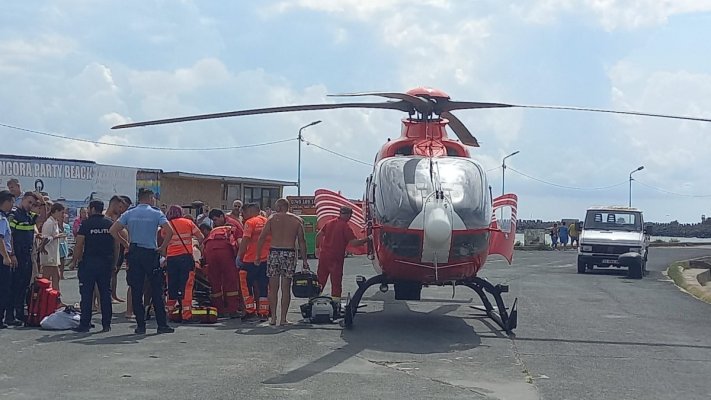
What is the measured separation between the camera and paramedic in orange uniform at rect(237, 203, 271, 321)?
13.1m

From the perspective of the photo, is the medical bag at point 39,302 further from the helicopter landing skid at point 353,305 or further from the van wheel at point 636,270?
the van wheel at point 636,270

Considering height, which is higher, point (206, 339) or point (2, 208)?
A: point (2, 208)

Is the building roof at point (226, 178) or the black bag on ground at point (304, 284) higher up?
the building roof at point (226, 178)

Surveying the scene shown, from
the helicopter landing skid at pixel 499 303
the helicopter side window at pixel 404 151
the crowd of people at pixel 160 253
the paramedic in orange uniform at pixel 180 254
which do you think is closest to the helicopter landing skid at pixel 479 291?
the helicopter landing skid at pixel 499 303

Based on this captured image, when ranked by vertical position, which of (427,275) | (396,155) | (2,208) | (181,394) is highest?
(396,155)

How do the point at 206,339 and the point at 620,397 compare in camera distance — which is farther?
the point at 206,339

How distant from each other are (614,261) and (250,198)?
23044mm

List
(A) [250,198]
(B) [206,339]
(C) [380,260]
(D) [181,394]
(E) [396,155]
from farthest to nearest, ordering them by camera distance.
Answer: (A) [250,198], (E) [396,155], (C) [380,260], (B) [206,339], (D) [181,394]

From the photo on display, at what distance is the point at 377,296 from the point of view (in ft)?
57.8

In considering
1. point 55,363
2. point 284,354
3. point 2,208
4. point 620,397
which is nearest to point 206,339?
point 284,354

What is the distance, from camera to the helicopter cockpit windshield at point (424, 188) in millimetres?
11723

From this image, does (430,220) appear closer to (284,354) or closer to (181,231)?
(284,354)

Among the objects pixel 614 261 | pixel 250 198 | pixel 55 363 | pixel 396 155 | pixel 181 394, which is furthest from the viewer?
pixel 250 198

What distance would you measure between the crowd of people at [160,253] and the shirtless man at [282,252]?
1cm
